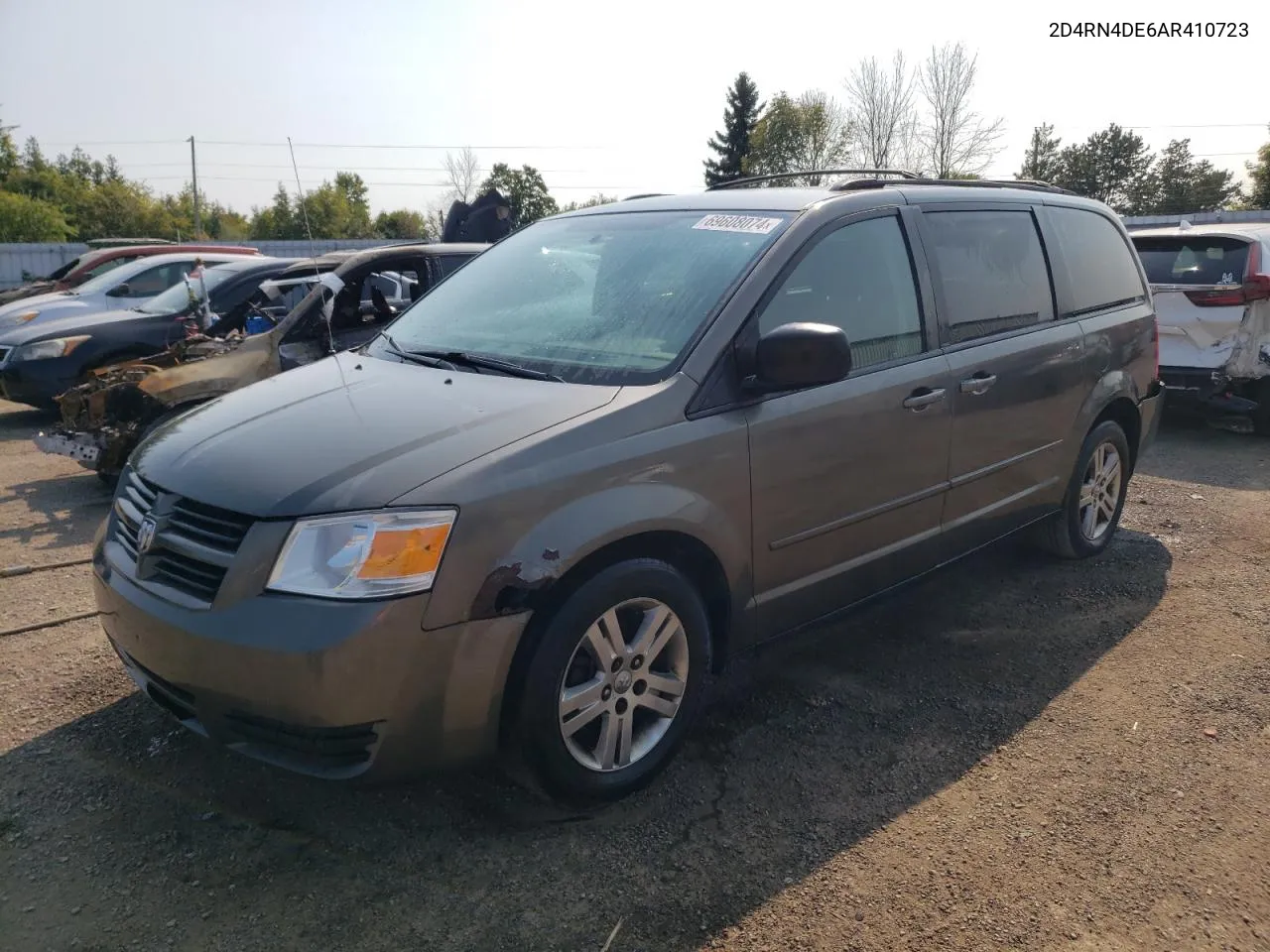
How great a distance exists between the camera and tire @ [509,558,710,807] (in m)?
2.60

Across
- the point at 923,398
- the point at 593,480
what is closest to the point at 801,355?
the point at 593,480

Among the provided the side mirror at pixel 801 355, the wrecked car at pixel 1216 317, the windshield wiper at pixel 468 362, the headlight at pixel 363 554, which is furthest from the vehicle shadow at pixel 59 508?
the wrecked car at pixel 1216 317

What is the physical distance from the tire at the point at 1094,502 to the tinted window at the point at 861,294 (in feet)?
5.46

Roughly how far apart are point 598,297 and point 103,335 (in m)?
7.27

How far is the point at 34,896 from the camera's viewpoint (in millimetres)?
2484

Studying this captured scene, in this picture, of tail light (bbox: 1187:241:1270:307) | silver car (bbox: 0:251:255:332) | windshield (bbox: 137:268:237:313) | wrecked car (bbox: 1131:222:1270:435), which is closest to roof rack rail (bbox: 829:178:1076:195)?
wrecked car (bbox: 1131:222:1270:435)

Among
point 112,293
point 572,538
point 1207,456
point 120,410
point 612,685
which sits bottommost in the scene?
point 1207,456

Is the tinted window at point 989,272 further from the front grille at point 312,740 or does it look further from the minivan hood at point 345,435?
the front grille at point 312,740

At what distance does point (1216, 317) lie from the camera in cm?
762

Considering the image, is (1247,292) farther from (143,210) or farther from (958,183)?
(143,210)

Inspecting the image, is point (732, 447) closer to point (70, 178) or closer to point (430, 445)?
point (430, 445)

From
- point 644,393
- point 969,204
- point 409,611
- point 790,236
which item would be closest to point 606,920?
point 409,611

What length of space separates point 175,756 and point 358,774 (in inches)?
43.6

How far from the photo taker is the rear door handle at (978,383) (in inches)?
150
